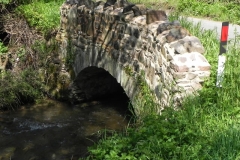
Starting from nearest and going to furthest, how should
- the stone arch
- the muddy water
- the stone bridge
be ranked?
the stone bridge → the stone arch → the muddy water

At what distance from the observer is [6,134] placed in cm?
762

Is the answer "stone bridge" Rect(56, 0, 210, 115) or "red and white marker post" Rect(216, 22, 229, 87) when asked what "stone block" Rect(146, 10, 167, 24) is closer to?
"stone bridge" Rect(56, 0, 210, 115)

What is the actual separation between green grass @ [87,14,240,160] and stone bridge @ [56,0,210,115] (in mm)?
341

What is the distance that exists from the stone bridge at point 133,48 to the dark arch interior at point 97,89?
0.06m

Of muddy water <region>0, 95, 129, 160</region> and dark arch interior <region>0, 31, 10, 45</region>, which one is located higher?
dark arch interior <region>0, 31, 10, 45</region>

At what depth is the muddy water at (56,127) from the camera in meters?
6.81

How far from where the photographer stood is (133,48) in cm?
Answer: 572

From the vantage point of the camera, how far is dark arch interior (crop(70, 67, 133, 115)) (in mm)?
8969

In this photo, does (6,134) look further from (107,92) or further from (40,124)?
(107,92)

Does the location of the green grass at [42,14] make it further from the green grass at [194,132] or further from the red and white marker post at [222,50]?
the green grass at [194,132]

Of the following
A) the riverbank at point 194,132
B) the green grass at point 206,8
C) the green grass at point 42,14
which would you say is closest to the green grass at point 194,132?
the riverbank at point 194,132

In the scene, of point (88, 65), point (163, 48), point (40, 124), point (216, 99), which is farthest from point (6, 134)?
point (216, 99)

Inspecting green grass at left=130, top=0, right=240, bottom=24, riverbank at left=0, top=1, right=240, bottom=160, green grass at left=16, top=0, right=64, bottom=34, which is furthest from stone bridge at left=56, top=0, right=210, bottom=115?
green grass at left=130, top=0, right=240, bottom=24

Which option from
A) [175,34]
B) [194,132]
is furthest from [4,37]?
[194,132]
